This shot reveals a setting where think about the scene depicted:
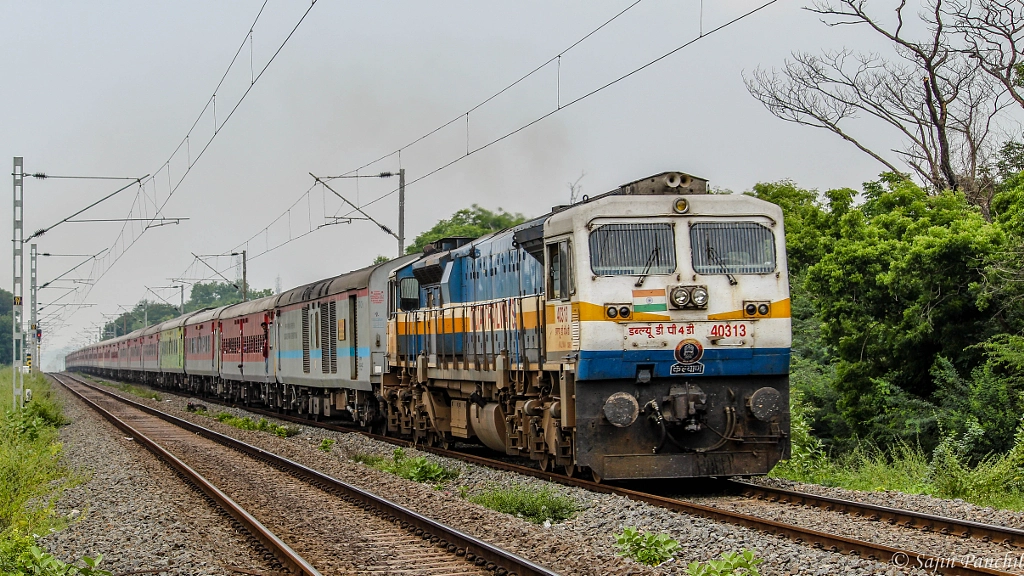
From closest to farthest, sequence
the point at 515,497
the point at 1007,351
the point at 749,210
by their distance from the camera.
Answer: the point at 515,497 → the point at 749,210 → the point at 1007,351

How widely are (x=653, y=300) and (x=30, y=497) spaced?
26.5ft

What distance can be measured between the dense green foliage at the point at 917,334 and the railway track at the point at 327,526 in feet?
20.4

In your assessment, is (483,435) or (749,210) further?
(483,435)

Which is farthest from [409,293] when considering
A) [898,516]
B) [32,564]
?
[32,564]

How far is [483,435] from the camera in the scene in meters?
16.2

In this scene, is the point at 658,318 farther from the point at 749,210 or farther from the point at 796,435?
the point at 796,435

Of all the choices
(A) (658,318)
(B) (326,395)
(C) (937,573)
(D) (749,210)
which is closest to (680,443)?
(A) (658,318)

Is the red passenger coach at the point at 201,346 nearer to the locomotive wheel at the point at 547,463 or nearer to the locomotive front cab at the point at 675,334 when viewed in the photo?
the locomotive wheel at the point at 547,463

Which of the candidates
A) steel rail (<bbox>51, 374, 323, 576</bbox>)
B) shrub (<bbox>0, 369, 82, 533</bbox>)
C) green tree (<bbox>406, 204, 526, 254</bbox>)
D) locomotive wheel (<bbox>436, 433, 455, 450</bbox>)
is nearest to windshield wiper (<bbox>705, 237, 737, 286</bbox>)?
steel rail (<bbox>51, 374, 323, 576</bbox>)

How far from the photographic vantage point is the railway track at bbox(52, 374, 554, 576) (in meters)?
8.91

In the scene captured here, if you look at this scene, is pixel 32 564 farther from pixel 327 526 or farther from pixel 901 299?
pixel 901 299

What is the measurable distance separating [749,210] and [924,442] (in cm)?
1002

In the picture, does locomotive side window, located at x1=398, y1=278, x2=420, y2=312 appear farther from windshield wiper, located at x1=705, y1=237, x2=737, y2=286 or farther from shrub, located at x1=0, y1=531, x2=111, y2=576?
shrub, located at x1=0, y1=531, x2=111, y2=576

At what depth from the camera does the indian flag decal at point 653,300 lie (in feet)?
38.7
